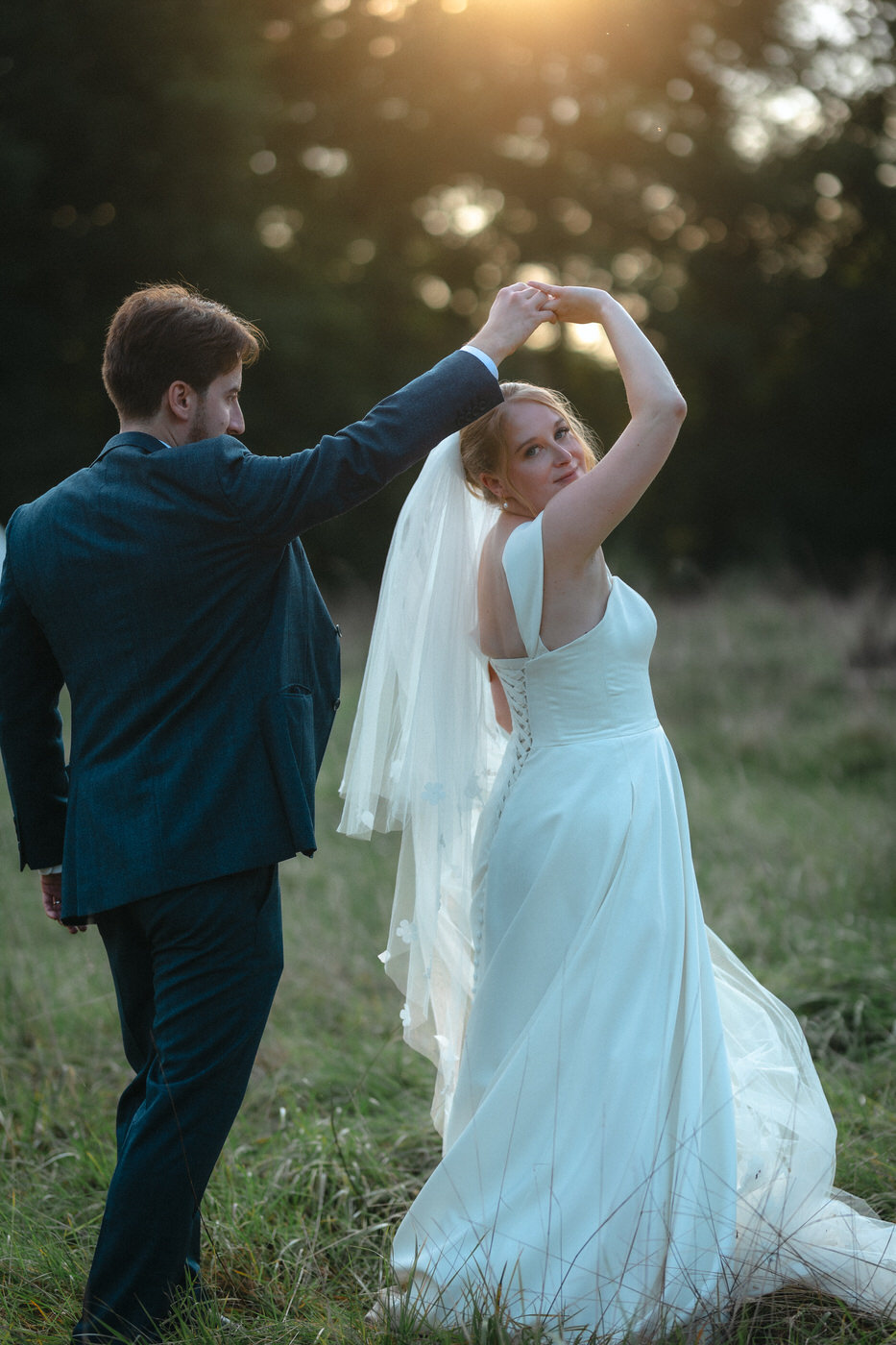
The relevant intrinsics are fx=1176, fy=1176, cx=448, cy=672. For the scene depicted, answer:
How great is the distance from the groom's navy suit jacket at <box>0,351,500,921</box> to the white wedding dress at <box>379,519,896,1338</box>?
0.56 metres

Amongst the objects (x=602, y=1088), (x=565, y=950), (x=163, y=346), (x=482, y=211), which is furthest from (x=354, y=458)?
(x=482, y=211)

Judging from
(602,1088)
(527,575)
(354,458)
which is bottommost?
(602,1088)

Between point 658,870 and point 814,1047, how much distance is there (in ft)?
6.44

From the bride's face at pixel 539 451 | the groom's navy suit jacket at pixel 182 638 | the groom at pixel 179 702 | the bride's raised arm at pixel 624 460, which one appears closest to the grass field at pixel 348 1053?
the groom at pixel 179 702

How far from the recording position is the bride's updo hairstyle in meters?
2.90

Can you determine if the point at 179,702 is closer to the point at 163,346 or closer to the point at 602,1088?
the point at 163,346

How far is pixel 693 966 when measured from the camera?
268cm

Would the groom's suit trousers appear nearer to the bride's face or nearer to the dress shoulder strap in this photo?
the dress shoulder strap

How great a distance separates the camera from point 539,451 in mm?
2893

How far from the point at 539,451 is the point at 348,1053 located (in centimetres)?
259

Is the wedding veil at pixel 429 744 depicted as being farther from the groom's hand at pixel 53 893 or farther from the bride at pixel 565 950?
the groom's hand at pixel 53 893

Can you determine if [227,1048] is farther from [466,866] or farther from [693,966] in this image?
[693,966]

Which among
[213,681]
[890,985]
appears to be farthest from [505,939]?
[890,985]

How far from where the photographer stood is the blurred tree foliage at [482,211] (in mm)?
15445
